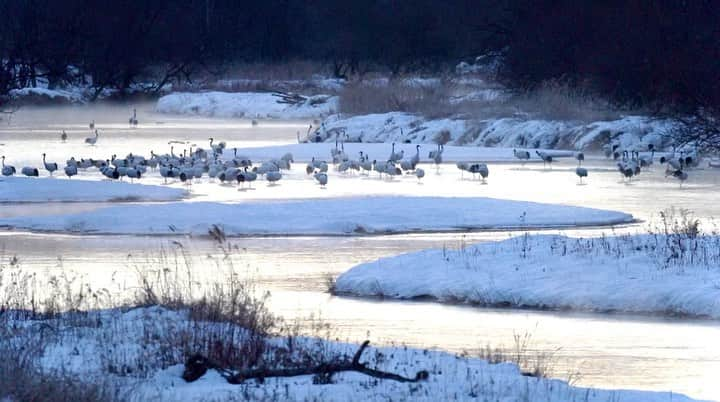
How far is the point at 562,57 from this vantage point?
48031mm

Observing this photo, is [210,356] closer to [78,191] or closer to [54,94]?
[78,191]

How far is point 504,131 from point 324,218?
20.8 m

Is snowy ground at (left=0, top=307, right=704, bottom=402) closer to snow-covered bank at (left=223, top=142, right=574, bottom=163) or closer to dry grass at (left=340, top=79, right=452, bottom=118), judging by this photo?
snow-covered bank at (left=223, top=142, right=574, bottom=163)

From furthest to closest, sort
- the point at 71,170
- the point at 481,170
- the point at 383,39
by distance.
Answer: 1. the point at 383,39
2. the point at 481,170
3. the point at 71,170

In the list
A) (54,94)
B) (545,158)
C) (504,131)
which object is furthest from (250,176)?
(54,94)

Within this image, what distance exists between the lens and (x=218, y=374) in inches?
379

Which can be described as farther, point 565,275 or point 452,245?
point 452,245

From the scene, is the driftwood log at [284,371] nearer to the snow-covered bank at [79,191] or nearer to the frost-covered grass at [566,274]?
the frost-covered grass at [566,274]

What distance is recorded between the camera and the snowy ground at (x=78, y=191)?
87.2 ft

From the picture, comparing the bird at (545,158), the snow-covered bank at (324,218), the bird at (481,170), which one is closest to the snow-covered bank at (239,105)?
the bird at (545,158)

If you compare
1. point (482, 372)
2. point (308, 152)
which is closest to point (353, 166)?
point (308, 152)

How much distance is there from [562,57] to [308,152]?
12490 millimetres

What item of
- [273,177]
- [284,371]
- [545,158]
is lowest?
[284,371]

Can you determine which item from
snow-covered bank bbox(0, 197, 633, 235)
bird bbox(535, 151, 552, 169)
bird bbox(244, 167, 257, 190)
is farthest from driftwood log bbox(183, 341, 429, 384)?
bird bbox(535, 151, 552, 169)
